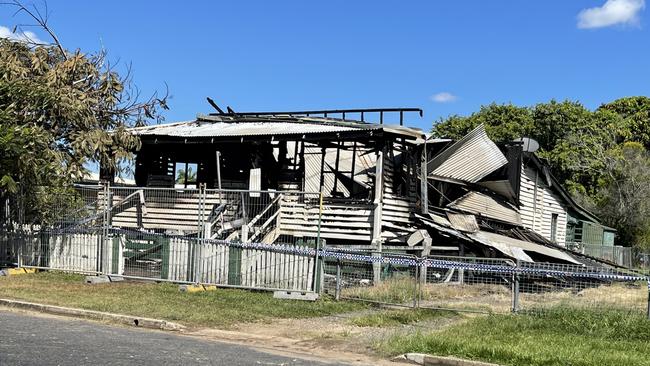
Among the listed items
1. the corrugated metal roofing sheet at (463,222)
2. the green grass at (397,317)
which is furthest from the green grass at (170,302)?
the corrugated metal roofing sheet at (463,222)

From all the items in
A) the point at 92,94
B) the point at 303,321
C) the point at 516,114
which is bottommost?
the point at 303,321

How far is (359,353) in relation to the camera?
9.12m

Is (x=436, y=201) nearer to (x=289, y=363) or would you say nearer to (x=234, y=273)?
(x=234, y=273)

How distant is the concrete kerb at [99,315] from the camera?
34.4 feet

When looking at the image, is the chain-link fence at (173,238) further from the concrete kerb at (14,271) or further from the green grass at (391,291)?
the green grass at (391,291)

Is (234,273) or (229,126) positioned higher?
(229,126)

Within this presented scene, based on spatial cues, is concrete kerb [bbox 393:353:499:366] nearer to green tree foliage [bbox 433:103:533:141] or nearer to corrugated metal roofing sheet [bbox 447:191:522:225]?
corrugated metal roofing sheet [bbox 447:191:522:225]

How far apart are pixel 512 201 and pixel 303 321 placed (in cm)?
1524

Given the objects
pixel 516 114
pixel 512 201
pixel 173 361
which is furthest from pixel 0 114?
pixel 516 114

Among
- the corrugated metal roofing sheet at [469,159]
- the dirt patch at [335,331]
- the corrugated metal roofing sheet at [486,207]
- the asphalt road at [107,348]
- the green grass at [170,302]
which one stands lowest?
the dirt patch at [335,331]

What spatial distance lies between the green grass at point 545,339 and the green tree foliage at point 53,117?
1052 centimetres

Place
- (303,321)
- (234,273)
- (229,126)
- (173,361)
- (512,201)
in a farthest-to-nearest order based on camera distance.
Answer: (512,201) < (229,126) < (234,273) < (303,321) < (173,361)

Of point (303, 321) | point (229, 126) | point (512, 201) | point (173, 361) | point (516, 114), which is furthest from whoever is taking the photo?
point (516, 114)

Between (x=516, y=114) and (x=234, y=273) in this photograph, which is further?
(x=516, y=114)
